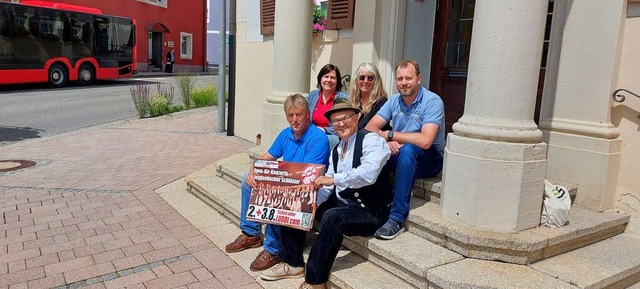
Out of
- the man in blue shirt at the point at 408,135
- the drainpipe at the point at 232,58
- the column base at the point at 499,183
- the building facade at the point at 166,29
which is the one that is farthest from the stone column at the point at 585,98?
the building facade at the point at 166,29

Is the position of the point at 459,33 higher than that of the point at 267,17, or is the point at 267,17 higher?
the point at 267,17

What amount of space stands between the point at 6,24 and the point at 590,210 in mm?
17978

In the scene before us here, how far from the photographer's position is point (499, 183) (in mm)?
3299

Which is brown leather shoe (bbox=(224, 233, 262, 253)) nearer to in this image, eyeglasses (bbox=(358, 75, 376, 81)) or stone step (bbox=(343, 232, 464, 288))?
stone step (bbox=(343, 232, 464, 288))

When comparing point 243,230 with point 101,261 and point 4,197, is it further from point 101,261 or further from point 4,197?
point 4,197

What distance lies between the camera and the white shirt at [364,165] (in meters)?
3.32

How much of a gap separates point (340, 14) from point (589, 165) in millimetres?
3596

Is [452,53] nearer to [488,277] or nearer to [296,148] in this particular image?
[296,148]

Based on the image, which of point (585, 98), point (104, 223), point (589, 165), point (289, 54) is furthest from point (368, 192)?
point (104, 223)

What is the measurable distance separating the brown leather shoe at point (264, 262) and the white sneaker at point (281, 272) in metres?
0.07

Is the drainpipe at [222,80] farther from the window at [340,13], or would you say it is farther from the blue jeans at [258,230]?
the blue jeans at [258,230]

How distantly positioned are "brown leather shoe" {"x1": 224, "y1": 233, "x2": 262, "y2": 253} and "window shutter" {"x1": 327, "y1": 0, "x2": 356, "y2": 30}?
330 cm

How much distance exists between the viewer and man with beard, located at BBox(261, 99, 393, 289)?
3.27 metres

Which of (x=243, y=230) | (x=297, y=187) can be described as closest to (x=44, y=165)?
(x=243, y=230)
